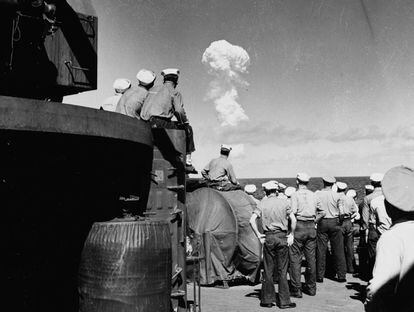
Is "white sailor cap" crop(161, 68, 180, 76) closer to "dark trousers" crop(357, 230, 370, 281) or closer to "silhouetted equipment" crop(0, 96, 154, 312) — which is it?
"silhouetted equipment" crop(0, 96, 154, 312)

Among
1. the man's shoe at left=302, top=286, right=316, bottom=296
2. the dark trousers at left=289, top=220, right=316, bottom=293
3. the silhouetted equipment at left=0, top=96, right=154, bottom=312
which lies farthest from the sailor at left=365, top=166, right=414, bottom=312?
the man's shoe at left=302, top=286, right=316, bottom=296

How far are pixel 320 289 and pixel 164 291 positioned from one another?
716 centimetres

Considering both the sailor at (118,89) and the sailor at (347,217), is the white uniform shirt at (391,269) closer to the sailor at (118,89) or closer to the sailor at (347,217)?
the sailor at (118,89)

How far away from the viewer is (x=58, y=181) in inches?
181

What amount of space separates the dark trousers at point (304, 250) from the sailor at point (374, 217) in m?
1.34

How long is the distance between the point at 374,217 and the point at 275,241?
2.77 m

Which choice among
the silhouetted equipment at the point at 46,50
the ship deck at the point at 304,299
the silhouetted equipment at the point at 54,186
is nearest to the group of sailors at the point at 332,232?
the ship deck at the point at 304,299

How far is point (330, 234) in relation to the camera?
11789 millimetres

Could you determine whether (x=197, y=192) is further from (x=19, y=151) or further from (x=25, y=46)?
(x=19, y=151)

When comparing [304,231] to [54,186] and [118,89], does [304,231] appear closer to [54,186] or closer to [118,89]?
[118,89]

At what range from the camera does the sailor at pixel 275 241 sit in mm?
8875

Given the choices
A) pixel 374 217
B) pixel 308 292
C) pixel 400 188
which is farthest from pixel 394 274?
pixel 374 217

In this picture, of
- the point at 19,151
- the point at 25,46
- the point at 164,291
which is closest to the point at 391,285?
the point at 164,291

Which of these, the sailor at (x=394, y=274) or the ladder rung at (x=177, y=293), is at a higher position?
the sailor at (x=394, y=274)
